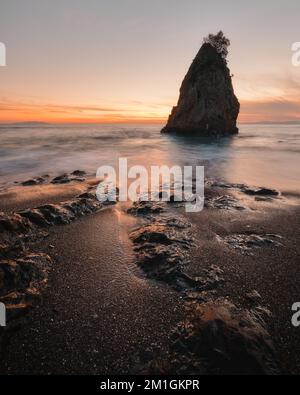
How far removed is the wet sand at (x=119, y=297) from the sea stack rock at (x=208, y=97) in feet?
146

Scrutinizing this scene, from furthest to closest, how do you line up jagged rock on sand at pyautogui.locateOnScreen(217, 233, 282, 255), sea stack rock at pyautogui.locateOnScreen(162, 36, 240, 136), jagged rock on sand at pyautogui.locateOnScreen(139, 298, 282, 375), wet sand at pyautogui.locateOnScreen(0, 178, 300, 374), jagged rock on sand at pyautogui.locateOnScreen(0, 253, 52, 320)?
sea stack rock at pyautogui.locateOnScreen(162, 36, 240, 136), jagged rock on sand at pyautogui.locateOnScreen(217, 233, 282, 255), jagged rock on sand at pyautogui.locateOnScreen(0, 253, 52, 320), wet sand at pyautogui.locateOnScreen(0, 178, 300, 374), jagged rock on sand at pyautogui.locateOnScreen(139, 298, 282, 375)

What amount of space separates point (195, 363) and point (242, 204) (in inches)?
272

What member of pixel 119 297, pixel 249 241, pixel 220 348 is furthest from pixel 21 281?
pixel 249 241

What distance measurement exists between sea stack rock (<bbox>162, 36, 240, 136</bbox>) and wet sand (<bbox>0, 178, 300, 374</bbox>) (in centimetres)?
4448

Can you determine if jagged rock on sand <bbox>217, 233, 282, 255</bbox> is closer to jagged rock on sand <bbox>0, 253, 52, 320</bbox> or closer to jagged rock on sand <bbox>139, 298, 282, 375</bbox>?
jagged rock on sand <bbox>139, 298, 282, 375</bbox>

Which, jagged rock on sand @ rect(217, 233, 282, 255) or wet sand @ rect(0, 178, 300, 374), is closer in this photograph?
wet sand @ rect(0, 178, 300, 374)

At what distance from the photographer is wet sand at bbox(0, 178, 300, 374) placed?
3.67m

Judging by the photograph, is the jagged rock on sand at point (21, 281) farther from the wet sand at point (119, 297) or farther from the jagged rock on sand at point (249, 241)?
the jagged rock on sand at point (249, 241)

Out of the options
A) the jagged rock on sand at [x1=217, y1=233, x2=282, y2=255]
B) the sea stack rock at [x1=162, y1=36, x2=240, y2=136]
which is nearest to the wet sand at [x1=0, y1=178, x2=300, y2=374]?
the jagged rock on sand at [x1=217, y1=233, x2=282, y2=255]

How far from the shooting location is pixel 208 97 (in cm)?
4772

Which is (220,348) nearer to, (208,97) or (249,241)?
(249,241)

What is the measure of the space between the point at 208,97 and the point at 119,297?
4855 cm

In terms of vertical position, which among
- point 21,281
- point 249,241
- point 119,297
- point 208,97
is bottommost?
point 119,297
